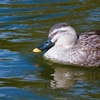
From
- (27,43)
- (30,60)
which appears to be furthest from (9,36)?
(30,60)

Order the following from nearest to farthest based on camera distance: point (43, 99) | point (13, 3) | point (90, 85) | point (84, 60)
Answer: point (43, 99), point (90, 85), point (84, 60), point (13, 3)

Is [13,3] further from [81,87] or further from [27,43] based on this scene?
[81,87]

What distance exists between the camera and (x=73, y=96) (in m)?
10.8

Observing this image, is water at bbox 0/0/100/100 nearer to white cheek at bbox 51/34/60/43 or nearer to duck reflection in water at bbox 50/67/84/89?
duck reflection in water at bbox 50/67/84/89

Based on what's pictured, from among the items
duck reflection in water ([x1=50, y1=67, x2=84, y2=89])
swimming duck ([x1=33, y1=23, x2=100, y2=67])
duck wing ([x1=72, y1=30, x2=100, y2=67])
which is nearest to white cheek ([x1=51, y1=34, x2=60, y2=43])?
swimming duck ([x1=33, y1=23, x2=100, y2=67])

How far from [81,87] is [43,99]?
0.91 meters

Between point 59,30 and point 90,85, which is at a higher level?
point 59,30

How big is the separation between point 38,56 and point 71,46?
0.89m

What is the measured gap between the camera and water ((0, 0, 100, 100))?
1107 cm

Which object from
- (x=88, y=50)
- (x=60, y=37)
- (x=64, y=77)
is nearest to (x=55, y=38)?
(x=60, y=37)

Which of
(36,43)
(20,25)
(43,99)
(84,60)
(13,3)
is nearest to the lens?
(43,99)

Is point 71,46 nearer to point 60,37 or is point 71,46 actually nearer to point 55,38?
point 60,37

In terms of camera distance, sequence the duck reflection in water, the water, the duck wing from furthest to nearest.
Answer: the duck wing
the duck reflection in water
the water

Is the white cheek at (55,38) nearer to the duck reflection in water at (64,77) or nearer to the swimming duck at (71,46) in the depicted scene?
the swimming duck at (71,46)
